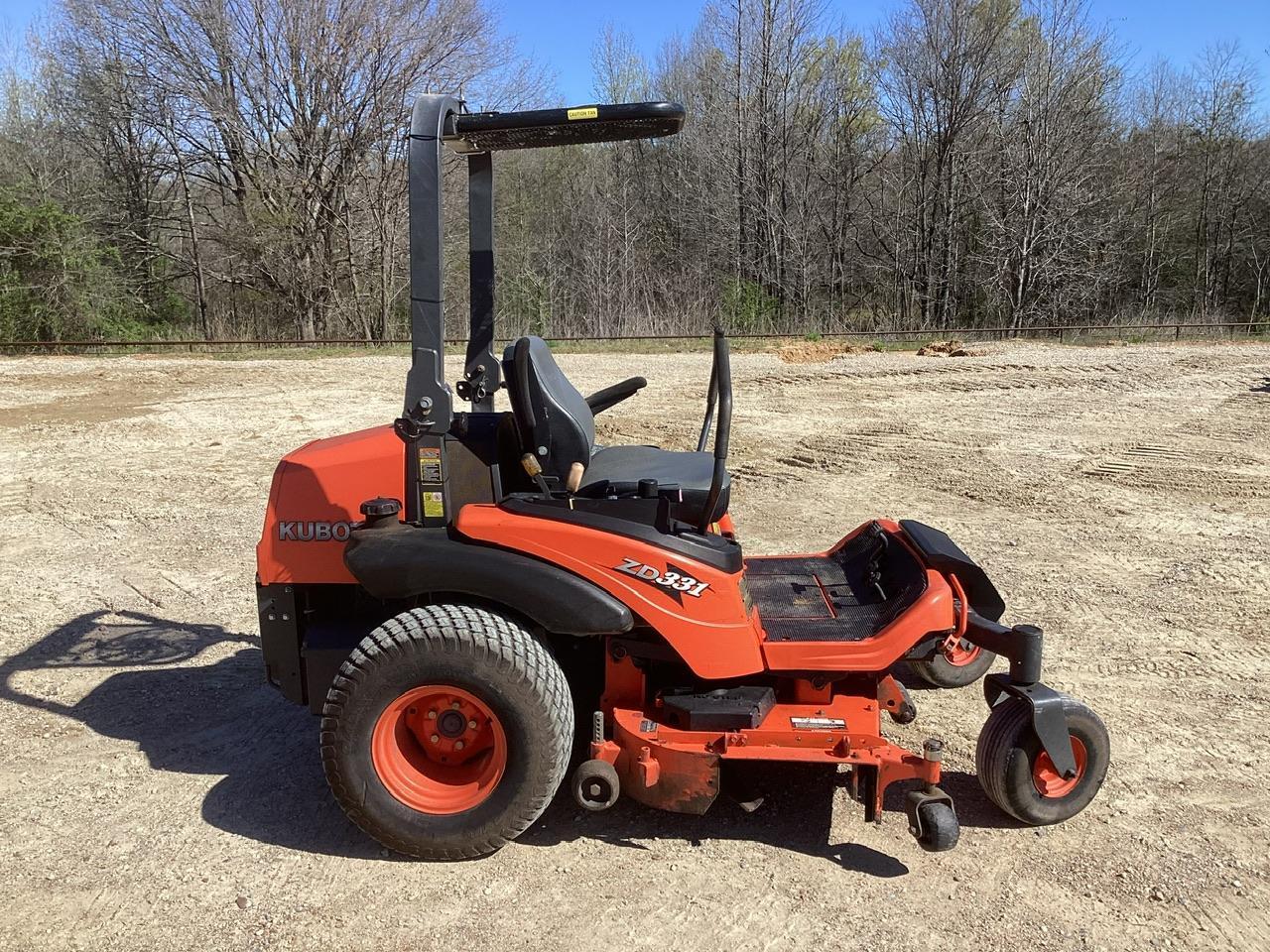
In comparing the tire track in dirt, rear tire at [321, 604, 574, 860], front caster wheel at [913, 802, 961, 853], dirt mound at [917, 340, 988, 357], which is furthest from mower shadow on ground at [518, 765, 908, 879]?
dirt mound at [917, 340, 988, 357]

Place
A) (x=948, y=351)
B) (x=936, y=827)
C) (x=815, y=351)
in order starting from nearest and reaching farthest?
(x=936, y=827) < (x=815, y=351) < (x=948, y=351)

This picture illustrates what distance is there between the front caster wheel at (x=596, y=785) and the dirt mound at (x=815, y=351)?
11.3m

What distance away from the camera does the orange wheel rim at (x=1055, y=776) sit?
113 inches

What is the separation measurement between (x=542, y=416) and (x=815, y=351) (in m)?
11.7

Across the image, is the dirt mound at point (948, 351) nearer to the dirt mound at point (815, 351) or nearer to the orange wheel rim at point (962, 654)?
the dirt mound at point (815, 351)

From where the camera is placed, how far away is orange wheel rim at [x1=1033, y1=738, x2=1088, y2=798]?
2.88 metres

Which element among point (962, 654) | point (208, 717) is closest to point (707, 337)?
point (962, 654)

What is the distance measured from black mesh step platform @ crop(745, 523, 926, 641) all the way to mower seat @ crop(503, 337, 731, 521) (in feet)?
1.35

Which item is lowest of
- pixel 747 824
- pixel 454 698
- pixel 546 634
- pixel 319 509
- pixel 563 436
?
pixel 747 824

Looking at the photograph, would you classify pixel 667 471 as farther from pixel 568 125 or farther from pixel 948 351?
pixel 948 351

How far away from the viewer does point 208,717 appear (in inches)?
146

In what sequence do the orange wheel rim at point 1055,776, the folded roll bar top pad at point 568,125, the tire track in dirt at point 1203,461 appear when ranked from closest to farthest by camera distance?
1. the folded roll bar top pad at point 568,125
2. the orange wheel rim at point 1055,776
3. the tire track in dirt at point 1203,461

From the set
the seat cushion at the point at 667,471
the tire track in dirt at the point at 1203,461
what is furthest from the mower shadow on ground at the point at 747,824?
the tire track in dirt at the point at 1203,461

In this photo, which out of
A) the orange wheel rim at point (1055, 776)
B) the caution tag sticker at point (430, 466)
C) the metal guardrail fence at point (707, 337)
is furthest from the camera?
the metal guardrail fence at point (707, 337)
